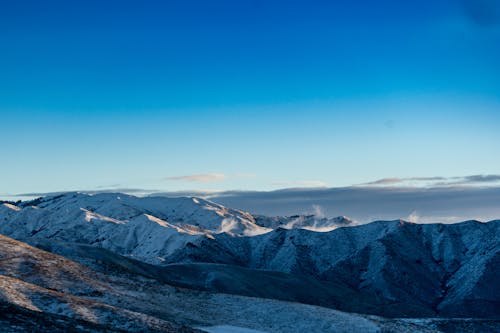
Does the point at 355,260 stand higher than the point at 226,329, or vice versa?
the point at 226,329

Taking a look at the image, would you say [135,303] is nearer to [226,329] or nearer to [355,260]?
[226,329]

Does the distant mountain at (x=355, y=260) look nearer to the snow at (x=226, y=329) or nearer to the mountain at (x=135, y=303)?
the mountain at (x=135, y=303)

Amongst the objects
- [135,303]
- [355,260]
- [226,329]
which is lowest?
[355,260]

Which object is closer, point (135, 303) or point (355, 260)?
point (135, 303)

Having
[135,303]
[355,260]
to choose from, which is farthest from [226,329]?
[355,260]

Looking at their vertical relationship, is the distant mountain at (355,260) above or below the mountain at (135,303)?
below

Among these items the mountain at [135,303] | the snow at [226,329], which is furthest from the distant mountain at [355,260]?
the snow at [226,329]

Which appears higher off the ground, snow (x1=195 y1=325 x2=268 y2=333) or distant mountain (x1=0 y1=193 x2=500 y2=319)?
snow (x1=195 y1=325 x2=268 y2=333)

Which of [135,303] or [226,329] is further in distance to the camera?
[135,303]

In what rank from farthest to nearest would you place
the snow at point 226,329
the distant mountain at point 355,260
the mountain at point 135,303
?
the distant mountain at point 355,260, the snow at point 226,329, the mountain at point 135,303

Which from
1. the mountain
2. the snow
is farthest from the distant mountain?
the snow

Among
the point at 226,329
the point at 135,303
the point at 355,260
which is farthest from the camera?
the point at 355,260

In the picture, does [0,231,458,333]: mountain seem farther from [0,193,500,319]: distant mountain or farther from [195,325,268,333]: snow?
[0,193,500,319]: distant mountain

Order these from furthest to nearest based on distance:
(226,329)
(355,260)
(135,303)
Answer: (355,260)
(135,303)
(226,329)
